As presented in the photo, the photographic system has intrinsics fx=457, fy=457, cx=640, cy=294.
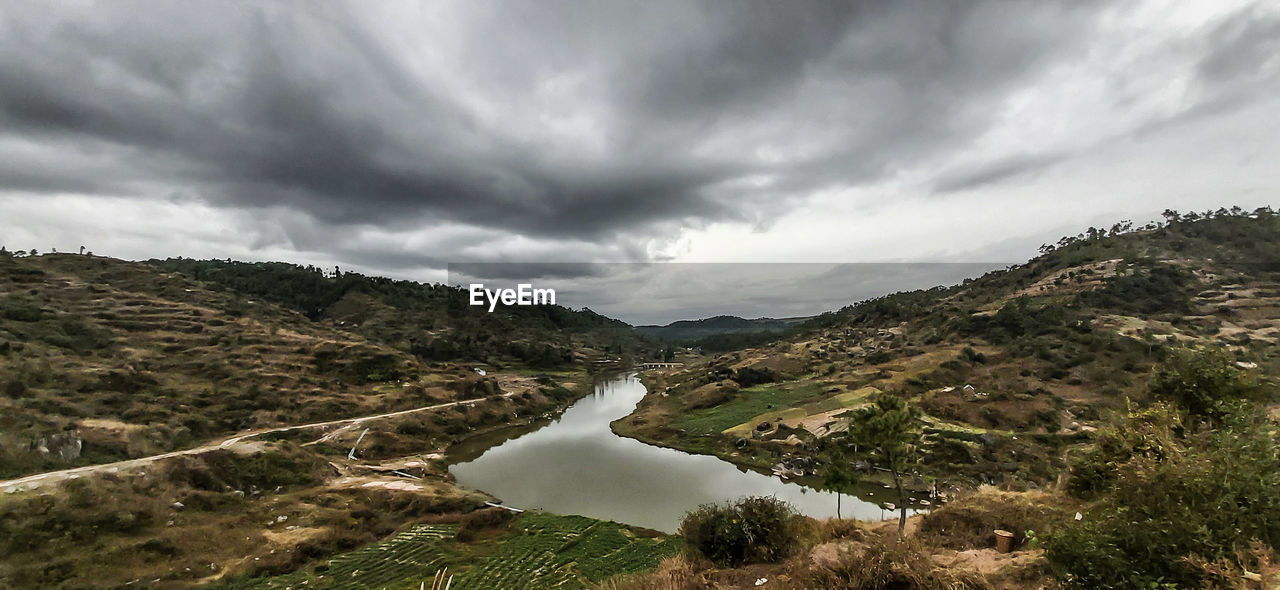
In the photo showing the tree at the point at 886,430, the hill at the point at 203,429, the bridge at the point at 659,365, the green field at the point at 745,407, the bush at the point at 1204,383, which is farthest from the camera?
the bridge at the point at 659,365

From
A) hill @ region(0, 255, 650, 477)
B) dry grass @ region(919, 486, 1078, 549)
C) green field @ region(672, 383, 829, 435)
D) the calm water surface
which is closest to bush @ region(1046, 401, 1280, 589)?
dry grass @ region(919, 486, 1078, 549)

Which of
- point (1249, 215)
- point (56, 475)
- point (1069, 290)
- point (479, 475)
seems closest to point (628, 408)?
point (479, 475)

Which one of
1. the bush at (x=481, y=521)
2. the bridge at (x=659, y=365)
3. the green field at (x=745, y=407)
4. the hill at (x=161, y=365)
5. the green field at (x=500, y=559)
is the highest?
the hill at (x=161, y=365)

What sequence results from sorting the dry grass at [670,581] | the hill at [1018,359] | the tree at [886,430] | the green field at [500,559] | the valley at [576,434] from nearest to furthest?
the dry grass at [670,581] < the valley at [576,434] < the green field at [500,559] < the tree at [886,430] < the hill at [1018,359]

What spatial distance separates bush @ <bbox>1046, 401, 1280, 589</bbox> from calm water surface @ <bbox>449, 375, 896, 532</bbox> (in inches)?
844

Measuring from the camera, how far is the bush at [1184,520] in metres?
6.73

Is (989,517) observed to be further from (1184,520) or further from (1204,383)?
(1184,520)

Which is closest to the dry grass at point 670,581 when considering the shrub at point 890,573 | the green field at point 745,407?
the shrub at point 890,573

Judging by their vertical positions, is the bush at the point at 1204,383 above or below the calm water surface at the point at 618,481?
above

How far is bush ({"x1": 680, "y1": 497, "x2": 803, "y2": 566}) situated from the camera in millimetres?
14984

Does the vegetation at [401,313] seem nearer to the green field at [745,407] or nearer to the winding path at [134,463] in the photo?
the winding path at [134,463]

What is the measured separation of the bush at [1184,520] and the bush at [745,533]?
828 centimetres

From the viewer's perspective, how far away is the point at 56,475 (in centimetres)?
2916

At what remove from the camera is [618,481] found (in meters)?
44.4
